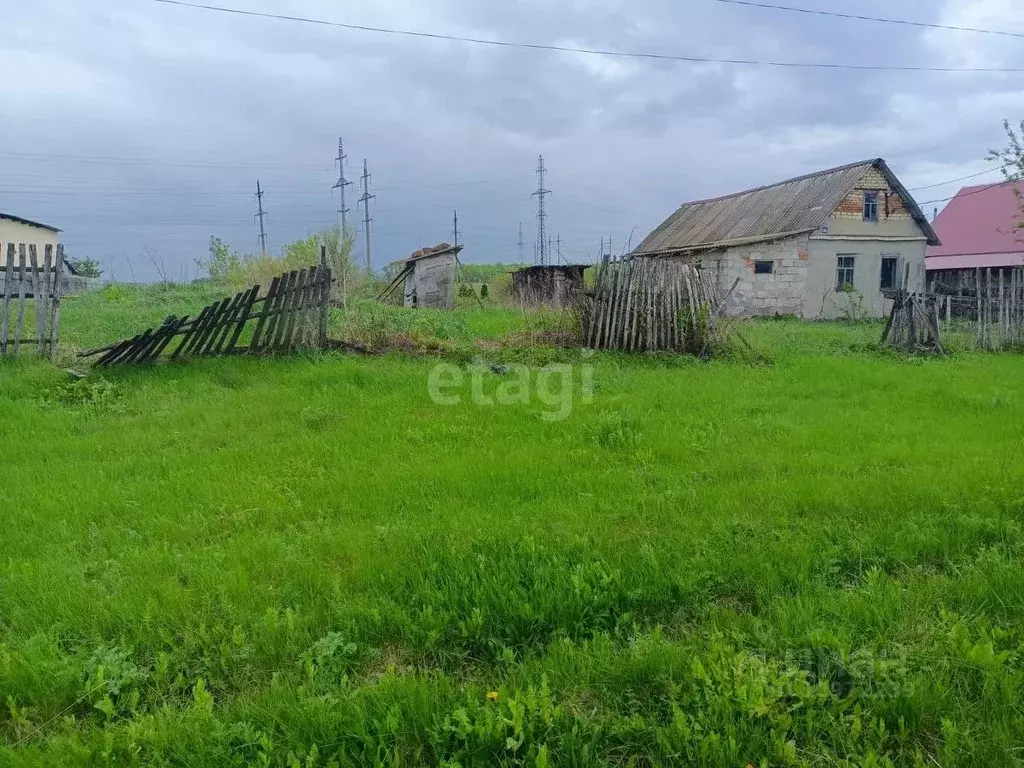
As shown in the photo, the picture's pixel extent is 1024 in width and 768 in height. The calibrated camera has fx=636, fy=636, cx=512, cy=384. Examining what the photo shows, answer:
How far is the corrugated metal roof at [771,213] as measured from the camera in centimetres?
2025

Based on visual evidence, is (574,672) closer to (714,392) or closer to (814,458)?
(814,458)

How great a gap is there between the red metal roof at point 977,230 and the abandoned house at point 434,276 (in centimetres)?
2016

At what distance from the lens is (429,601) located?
2850mm

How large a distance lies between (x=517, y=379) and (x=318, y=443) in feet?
10.0

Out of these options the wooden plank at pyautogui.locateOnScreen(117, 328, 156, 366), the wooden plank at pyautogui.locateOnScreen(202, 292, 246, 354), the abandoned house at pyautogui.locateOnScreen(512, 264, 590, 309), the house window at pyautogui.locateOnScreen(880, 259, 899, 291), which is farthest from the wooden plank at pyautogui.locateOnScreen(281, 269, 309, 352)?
the house window at pyautogui.locateOnScreen(880, 259, 899, 291)

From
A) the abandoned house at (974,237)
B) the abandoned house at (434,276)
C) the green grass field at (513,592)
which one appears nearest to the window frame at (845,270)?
the abandoned house at (974,237)

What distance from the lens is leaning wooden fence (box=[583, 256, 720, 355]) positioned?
10039 millimetres

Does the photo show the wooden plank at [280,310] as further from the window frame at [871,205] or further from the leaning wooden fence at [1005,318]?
the window frame at [871,205]

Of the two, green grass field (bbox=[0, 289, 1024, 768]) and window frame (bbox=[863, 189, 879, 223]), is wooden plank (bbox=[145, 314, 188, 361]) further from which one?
window frame (bbox=[863, 189, 879, 223])

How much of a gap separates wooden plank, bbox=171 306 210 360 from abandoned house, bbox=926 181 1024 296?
988 inches

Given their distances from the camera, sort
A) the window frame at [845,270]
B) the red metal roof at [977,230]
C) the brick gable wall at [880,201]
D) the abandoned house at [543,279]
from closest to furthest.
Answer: the brick gable wall at [880,201] → the window frame at [845,270] → the abandoned house at [543,279] → the red metal roof at [977,230]

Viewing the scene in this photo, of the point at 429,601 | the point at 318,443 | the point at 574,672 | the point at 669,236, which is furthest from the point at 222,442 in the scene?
the point at 669,236

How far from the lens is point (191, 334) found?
834 centimetres
